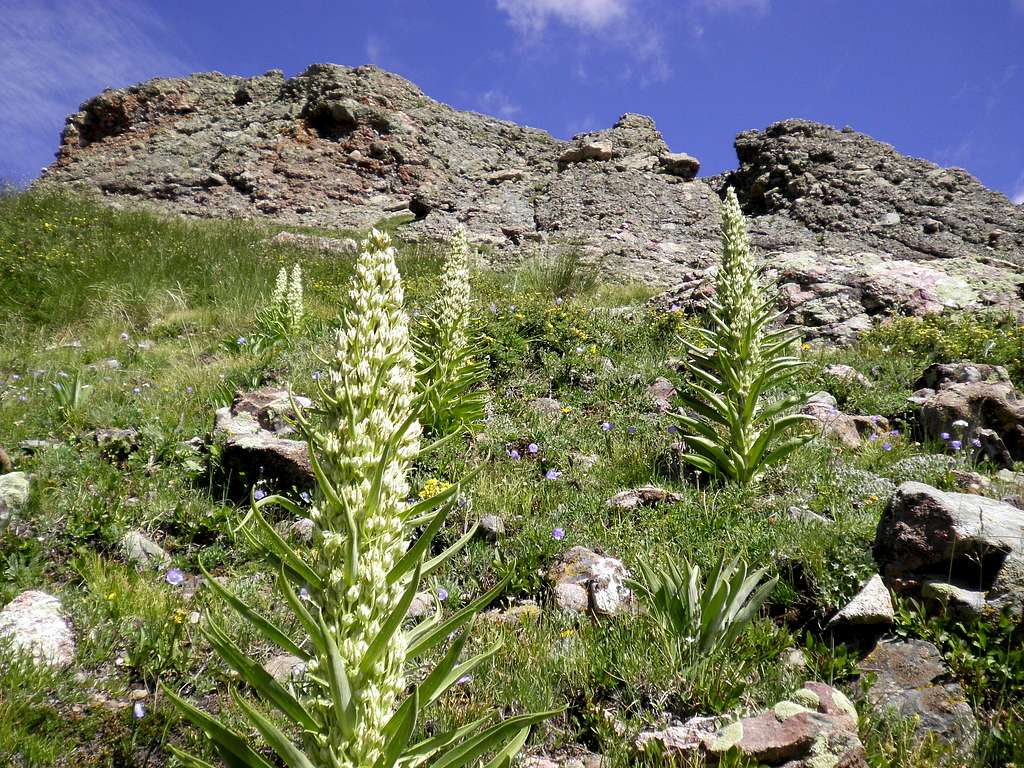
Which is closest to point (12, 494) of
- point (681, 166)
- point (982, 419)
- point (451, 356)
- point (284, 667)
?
point (284, 667)

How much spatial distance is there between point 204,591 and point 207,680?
55 cm

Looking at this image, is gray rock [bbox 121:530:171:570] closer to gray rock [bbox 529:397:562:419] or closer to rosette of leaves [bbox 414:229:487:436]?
rosette of leaves [bbox 414:229:487:436]

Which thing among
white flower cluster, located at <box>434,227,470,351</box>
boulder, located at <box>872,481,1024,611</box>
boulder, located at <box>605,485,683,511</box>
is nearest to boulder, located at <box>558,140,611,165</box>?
white flower cluster, located at <box>434,227,470,351</box>

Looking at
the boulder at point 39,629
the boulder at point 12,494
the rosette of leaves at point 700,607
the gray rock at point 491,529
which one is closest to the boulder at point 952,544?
the rosette of leaves at point 700,607

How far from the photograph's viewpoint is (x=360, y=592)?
3.91 ft

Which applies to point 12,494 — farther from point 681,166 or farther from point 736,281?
point 681,166

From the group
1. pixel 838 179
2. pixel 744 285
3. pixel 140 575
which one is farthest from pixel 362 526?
pixel 838 179

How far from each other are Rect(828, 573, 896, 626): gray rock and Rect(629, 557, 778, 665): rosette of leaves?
344mm

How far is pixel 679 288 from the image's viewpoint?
8.92 meters

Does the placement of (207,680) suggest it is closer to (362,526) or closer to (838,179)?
(362,526)

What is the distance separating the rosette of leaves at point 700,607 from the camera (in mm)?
2115

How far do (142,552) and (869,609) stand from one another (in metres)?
3.26

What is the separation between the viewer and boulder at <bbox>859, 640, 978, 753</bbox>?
6.20 feet

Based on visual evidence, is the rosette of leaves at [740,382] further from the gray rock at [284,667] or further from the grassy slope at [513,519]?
the gray rock at [284,667]
